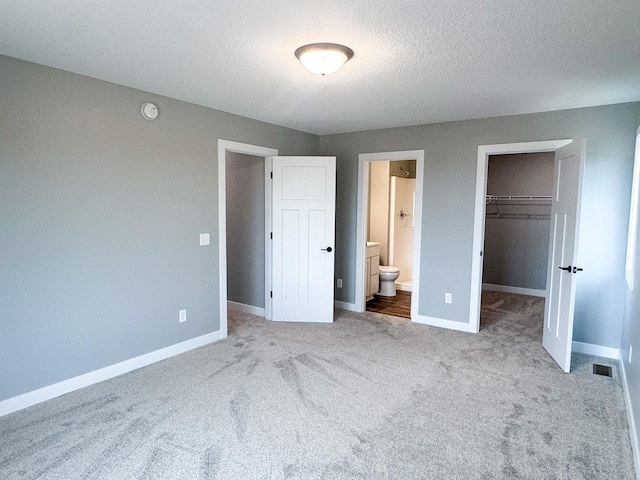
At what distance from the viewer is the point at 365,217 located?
509cm

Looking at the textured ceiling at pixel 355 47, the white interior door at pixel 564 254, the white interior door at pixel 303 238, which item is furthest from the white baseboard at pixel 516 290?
the textured ceiling at pixel 355 47

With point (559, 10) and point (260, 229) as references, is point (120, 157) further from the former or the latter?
point (559, 10)

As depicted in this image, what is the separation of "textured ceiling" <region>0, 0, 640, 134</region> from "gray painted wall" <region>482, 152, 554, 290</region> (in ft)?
9.52

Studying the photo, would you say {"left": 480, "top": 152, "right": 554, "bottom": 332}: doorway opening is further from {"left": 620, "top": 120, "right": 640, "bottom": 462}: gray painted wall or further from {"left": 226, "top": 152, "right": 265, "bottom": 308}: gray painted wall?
{"left": 226, "top": 152, "right": 265, "bottom": 308}: gray painted wall

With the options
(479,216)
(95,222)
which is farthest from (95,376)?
(479,216)

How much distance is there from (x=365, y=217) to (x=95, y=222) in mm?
3162

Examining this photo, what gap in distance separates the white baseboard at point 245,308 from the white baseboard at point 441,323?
6.41 feet

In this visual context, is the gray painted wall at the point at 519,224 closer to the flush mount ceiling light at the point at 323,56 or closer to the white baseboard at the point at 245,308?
the white baseboard at the point at 245,308

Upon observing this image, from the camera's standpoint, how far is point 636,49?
2.29 metres

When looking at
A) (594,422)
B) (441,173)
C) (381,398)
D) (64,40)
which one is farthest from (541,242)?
(64,40)

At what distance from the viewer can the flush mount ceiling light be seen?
91.2 inches

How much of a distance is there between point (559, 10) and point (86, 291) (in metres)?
3.53

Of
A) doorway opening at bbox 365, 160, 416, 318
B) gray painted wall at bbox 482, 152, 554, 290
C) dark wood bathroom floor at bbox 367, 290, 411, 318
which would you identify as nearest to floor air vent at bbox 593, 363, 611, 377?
dark wood bathroom floor at bbox 367, 290, 411, 318

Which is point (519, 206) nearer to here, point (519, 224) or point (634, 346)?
point (519, 224)
